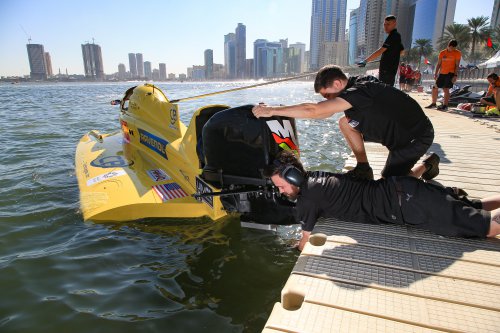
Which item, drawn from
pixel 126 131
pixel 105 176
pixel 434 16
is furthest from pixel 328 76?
pixel 434 16

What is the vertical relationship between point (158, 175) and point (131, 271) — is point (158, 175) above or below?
above

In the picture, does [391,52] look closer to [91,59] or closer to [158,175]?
[158,175]

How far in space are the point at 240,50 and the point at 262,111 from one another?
188992 mm

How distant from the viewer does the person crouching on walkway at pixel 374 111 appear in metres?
3.20

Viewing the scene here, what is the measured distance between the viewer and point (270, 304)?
3199 millimetres

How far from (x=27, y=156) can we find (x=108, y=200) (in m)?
5.96

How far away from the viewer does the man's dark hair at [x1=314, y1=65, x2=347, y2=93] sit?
334cm

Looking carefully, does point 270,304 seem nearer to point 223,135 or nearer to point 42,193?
point 223,135

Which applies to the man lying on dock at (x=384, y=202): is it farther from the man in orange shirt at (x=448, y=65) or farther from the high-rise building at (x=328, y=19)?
Result: the high-rise building at (x=328, y=19)

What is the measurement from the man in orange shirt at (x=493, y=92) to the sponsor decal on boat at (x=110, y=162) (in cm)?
1151

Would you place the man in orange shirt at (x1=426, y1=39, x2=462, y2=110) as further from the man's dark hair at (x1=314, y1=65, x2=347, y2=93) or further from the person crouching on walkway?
the man's dark hair at (x1=314, y1=65, x2=347, y2=93)

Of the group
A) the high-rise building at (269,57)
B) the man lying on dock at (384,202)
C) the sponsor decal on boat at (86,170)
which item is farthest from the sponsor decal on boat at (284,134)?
the high-rise building at (269,57)

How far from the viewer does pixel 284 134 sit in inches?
142

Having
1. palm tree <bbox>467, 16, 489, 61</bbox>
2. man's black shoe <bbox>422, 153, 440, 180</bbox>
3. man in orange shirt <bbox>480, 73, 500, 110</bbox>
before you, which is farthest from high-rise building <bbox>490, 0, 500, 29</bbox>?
man's black shoe <bbox>422, 153, 440, 180</bbox>
